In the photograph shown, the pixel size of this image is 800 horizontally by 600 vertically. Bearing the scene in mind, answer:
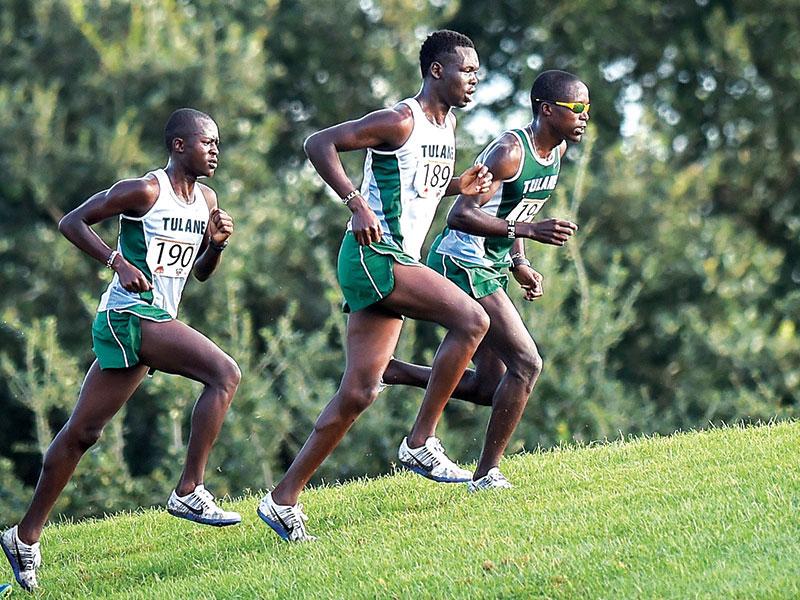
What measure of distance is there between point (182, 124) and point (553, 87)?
2.21 m

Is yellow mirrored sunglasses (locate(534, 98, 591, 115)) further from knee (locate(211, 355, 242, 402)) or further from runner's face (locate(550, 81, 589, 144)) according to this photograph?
knee (locate(211, 355, 242, 402))

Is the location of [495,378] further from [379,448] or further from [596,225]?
[596,225]

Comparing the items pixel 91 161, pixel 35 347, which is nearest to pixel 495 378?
pixel 35 347

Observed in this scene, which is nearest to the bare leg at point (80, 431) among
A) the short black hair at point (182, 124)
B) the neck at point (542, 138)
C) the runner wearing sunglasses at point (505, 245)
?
the short black hair at point (182, 124)

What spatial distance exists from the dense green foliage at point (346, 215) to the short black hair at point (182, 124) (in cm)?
995

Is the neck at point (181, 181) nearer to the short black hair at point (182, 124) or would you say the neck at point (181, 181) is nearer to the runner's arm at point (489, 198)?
the short black hair at point (182, 124)

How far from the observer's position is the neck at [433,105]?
7.71 m

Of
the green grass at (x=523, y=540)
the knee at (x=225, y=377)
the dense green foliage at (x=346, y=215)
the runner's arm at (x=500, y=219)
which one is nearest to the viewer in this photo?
the green grass at (x=523, y=540)

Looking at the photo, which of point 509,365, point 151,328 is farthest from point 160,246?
point 509,365

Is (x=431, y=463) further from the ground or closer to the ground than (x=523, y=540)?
closer to the ground

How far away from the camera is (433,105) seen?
25.4 ft

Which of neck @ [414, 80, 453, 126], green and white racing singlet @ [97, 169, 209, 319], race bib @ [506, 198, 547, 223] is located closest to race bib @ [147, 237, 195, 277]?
green and white racing singlet @ [97, 169, 209, 319]

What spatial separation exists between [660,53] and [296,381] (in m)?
10.5

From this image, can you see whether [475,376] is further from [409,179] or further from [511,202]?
[409,179]
